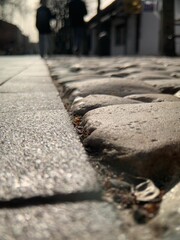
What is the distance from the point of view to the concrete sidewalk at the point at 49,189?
678 millimetres

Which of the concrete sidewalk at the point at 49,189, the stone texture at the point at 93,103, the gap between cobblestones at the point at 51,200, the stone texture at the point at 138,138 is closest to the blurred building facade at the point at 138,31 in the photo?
the stone texture at the point at 93,103

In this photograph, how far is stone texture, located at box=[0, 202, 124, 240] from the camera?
0.66m

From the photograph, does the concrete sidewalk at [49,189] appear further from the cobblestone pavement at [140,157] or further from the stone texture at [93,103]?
the stone texture at [93,103]

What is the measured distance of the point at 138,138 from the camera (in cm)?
110

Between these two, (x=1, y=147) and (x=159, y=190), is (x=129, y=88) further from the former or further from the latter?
(x=159, y=190)

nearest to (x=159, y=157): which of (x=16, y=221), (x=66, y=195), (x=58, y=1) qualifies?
(x=66, y=195)

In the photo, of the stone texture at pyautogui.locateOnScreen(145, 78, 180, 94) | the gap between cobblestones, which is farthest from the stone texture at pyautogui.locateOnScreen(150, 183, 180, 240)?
the stone texture at pyautogui.locateOnScreen(145, 78, 180, 94)

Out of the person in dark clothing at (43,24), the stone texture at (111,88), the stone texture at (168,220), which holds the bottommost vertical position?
Result: the stone texture at (168,220)

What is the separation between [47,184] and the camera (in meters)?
0.85

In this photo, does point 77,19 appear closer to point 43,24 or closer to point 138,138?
point 43,24

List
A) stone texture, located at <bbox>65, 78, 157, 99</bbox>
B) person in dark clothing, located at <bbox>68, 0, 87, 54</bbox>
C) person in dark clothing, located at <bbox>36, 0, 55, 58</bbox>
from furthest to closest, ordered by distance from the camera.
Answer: person in dark clothing, located at <bbox>36, 0, 55, 58</bbox> < person in dark clothing, located at <bbox>68, 0, 87, 54</bbox> < stone texture, located at <bbox>65, 78, 157, 99</bbox>

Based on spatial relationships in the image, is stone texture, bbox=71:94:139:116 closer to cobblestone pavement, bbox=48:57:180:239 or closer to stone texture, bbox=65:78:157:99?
cobblestone pavement, bbox=48:57:180:239

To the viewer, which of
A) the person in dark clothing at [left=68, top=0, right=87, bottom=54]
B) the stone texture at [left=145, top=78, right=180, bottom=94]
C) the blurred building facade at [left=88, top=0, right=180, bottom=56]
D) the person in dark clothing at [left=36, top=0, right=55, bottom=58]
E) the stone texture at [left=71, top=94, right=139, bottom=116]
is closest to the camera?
the stone texture at [left=71, top=94, right=139, bottom=116]

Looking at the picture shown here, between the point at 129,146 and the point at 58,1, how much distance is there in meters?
31.5
